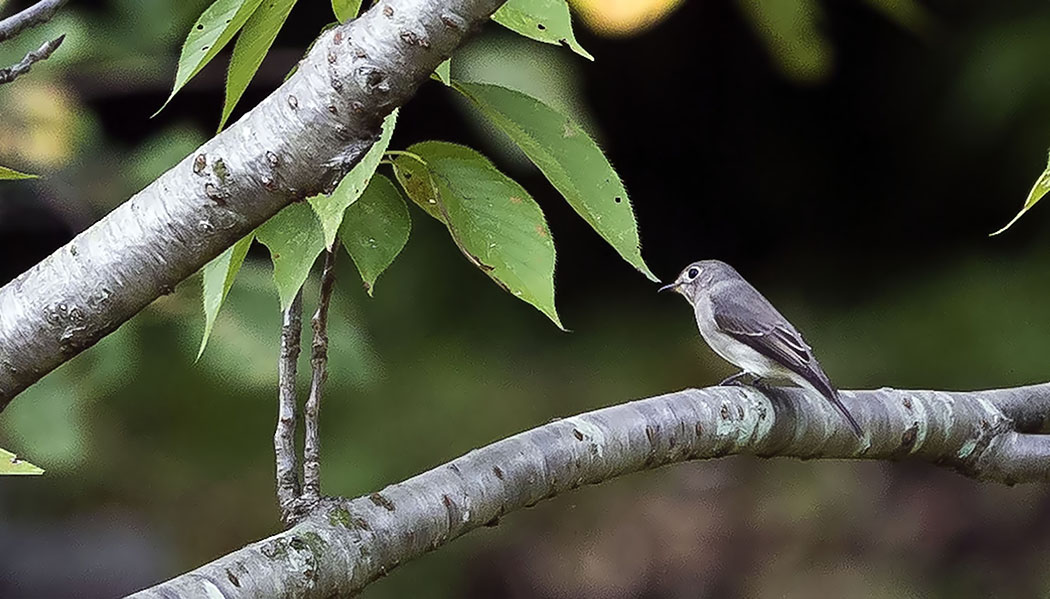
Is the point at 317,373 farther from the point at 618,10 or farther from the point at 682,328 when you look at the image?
the point at 682,328

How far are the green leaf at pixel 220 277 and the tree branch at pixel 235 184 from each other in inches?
5.0

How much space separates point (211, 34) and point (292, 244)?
0.17 meters

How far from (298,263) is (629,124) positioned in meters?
2.97

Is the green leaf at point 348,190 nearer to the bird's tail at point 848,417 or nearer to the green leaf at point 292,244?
the green leaf at point 292,244

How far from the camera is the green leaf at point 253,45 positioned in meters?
0.82

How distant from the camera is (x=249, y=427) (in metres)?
2.99

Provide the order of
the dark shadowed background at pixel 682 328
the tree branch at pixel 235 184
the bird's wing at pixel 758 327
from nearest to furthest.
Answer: the tree branch at pixel 235 184
the bird's wing at pixel 758 327
the dark shadowed background at pixel 682 328

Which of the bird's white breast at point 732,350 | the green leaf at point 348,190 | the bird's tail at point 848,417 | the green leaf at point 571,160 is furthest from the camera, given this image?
the bird's white breast at point 732,350

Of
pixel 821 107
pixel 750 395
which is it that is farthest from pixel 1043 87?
pixel 750 395

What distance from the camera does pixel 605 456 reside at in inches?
40.7

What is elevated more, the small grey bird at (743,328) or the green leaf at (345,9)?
the green leaf at (345,9)

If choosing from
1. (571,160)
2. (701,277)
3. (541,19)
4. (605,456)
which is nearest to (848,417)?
(605,456)

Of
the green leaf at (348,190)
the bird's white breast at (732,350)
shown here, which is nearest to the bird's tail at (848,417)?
the green leaf at (348,190)

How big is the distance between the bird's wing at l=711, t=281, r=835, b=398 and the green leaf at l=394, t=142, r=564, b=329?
1.18 metres
